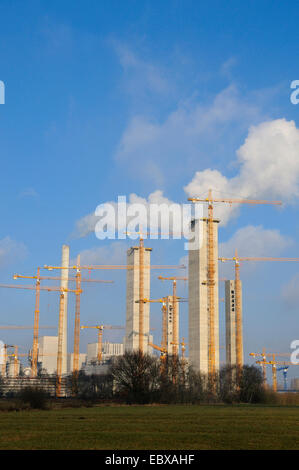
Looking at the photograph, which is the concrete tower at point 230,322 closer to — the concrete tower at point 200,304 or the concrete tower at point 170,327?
the concrete tower at point 170,327

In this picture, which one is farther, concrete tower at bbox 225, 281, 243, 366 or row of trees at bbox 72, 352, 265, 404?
concrete tower at bbox 225, 281, 243, 366

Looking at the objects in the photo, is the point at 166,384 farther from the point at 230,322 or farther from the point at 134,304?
the point at 230,322

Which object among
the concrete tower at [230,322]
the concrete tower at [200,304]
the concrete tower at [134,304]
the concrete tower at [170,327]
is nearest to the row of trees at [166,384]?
the concrete tower at [200,304]

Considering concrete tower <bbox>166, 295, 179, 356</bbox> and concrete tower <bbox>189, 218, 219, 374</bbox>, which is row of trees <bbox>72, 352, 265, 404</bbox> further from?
concrete tower <bbox>166, 295, 179, 356</bbox>

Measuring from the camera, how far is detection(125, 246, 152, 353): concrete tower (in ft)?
388

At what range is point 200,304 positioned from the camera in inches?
4092

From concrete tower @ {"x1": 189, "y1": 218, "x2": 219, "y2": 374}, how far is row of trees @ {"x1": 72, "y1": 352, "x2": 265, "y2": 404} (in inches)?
230

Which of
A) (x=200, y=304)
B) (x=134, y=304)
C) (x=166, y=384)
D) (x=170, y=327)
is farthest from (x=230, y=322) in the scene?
(x=166, y=384)

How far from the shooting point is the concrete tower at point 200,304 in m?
103

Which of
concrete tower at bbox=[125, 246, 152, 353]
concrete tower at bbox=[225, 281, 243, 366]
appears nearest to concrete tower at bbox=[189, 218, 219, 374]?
concrete tower at bbox=[125, 246, 152, 353]

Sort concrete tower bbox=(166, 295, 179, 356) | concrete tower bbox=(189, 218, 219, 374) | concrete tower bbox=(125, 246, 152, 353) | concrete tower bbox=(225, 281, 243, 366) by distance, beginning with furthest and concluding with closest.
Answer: concrete tower bbox=(166, 295, 179, 356)
concrete tower bbox=(225, 281, 243, 366)
concrete tower bbox=(125, 246, 152, 353)
concrete tower bbox=(189, 218, 219, 374)

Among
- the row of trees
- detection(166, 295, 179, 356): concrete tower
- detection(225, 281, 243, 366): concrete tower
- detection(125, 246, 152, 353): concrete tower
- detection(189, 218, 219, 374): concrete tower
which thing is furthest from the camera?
detection(166, 295, 179, 356): concrete tower
